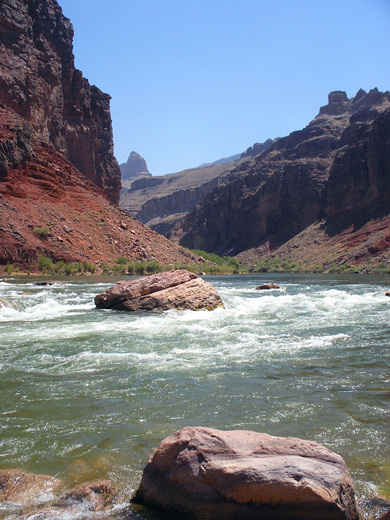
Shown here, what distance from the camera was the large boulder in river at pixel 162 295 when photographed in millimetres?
17438

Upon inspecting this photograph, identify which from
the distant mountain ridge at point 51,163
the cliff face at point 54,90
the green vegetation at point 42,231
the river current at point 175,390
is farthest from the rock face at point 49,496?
the cliff face at point 54,90

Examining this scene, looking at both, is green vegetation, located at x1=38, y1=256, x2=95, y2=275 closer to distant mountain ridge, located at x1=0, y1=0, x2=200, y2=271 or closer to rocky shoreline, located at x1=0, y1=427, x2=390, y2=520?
distant mountain ridge, located at x1=0, y1=0, x2=200, y2=271

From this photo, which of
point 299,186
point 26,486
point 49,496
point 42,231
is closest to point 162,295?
point 26,486

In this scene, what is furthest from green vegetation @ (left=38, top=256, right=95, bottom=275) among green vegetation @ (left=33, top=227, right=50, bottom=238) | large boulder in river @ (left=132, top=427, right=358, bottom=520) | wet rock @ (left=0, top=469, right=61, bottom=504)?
large boulder in river @ (left=132, top=427, right=358, bottom=520)

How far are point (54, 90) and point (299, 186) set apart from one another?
307 ft

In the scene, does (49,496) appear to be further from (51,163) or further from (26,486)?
(51,163)

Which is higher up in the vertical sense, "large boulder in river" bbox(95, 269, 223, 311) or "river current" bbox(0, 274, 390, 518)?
"large boulder in river" bbox(95, 269, 223, 311)

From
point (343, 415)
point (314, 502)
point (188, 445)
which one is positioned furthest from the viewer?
point (343, 415)

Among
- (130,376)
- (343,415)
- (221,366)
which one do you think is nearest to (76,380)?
(130,376)

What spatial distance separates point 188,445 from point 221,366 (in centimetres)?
447

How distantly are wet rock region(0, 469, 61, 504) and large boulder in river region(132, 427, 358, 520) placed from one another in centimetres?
86

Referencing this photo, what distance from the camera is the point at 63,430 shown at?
5461 millimetres

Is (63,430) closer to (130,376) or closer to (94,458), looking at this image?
(94,458)

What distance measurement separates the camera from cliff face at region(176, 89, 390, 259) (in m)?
108
